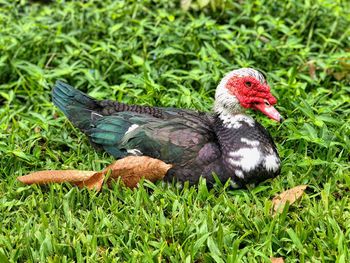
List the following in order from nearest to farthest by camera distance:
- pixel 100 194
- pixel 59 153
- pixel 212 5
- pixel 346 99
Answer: pixel 100 194
pixel 59 153
pixel 346 99
pixel 212 5

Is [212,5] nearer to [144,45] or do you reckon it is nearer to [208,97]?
[144,45]

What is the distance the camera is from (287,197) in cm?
374

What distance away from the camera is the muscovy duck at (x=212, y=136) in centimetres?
386

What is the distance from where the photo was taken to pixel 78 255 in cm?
330

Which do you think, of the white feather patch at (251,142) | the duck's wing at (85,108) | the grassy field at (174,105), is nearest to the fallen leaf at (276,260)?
the grassy field at (174,105)

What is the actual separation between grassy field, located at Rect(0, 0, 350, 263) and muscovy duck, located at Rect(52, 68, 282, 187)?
0.36ft

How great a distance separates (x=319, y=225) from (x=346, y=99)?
140 centimetres

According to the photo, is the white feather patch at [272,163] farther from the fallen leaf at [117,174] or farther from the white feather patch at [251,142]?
the fallen leaf at [117,174]

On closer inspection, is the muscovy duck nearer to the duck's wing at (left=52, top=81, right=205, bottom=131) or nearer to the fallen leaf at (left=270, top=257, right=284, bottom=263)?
the duck's wing at (left=52, top=81, right=205, bottom=131)

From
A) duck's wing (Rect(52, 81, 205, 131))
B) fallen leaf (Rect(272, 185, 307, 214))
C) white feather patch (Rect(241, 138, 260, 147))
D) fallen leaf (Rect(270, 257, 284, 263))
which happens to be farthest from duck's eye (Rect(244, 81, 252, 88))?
fallen leaf (Rect(270, 257, 284, 263))

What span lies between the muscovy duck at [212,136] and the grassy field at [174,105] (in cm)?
11

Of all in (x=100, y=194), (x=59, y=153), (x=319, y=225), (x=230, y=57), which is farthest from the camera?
(x=230, y=57)

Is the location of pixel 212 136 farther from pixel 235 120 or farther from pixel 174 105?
pixel 174 105

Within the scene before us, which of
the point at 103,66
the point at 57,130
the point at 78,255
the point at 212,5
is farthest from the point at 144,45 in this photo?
the point at 78,255
